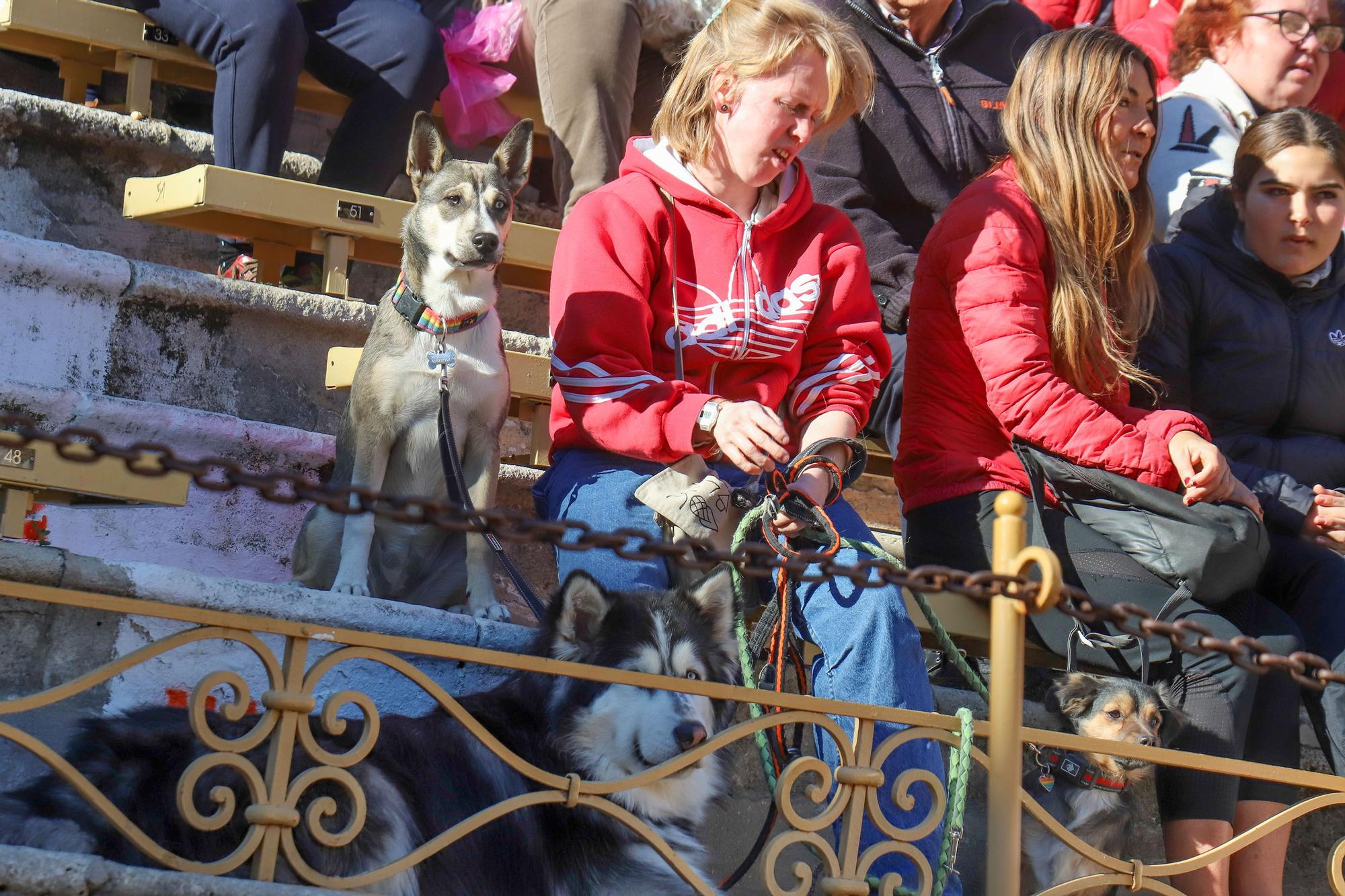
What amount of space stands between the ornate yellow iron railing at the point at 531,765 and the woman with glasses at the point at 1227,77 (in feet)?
8.61

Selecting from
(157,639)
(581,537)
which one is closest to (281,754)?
(581,537)

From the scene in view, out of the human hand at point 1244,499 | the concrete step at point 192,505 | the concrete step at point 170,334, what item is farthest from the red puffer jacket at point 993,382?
the concrete step at point 170,334

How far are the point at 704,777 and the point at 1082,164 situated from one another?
5.87 ft

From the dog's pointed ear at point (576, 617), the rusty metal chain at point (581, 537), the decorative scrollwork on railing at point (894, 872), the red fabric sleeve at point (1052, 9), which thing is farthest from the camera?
the red fabric sleeve at point (1052, 9)

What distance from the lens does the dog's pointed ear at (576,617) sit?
260 cm

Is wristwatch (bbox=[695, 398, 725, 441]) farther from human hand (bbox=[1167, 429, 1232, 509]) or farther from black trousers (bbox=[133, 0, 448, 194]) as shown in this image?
black trousers (bbox=[133, 0, 448, 194])

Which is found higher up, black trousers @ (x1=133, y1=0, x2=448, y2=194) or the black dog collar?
black trousers @ (x1=133, y1=0, x2=448, y2=194)

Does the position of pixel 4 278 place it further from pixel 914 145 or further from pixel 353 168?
pixel 914 145

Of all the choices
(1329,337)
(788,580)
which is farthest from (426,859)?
(1329,337)

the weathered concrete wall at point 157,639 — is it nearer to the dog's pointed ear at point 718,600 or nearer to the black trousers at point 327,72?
the dog's pointed ear at point 718,600

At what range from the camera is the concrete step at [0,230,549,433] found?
393 cm

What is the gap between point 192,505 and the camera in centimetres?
391

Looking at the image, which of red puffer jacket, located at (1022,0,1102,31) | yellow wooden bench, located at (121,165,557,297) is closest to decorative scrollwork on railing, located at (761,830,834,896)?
yellow wooden bench, located at (121,165,557,297)

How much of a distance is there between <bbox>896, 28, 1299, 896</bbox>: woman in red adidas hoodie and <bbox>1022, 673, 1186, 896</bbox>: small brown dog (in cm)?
8
